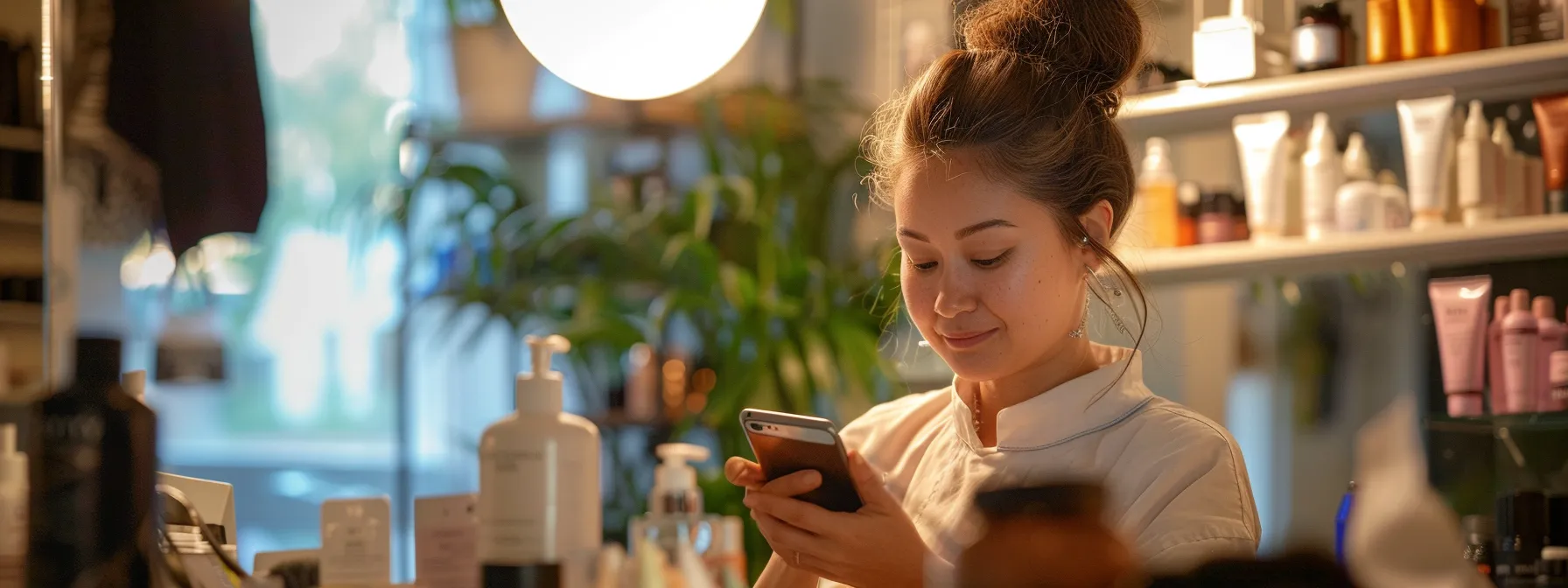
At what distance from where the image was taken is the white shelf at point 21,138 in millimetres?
1504

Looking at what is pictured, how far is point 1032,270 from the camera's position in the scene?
1188 millimetres

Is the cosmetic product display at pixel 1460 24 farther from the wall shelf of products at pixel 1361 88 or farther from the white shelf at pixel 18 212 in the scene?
the white shelf at pixel 18 212

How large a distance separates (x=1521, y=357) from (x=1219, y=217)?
493 millimetres

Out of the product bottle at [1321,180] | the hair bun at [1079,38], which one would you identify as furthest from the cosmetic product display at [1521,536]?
the hair bun at [1079,38]

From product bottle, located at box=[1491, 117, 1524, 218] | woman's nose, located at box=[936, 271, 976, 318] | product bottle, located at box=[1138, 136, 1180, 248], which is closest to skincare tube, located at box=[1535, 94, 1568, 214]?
product bottle, located at box=[1491, 117, 1524, 218]

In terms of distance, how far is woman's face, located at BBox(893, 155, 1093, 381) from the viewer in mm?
1185

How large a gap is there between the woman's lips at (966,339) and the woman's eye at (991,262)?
6cm

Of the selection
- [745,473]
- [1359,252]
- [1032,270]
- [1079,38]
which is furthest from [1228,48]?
[745,473]

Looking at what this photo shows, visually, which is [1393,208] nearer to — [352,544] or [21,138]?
[352,544]

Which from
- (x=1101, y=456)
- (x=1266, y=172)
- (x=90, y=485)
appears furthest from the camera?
(x=1266, y=172)

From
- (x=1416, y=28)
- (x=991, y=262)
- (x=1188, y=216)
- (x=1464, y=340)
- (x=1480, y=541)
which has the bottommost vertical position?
(x=1480, y=541)

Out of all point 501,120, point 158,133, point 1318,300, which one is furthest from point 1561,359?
point 501,120

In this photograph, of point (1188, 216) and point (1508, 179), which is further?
point (1188, 216)

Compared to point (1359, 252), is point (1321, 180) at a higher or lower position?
higher
